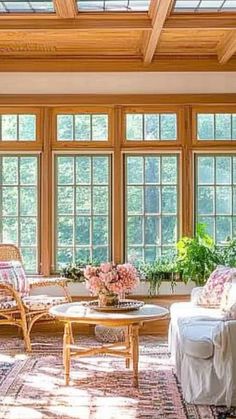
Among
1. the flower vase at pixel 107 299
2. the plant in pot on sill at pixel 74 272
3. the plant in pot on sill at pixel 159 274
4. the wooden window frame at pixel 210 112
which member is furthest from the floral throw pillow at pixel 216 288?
the wooden window frame at pixel 210 112

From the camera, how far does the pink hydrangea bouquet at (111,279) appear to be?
541 centimetres

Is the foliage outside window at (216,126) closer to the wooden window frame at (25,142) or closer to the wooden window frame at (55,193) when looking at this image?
the wooden window frame at (55,193)

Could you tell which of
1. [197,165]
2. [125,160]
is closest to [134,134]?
[125,160]

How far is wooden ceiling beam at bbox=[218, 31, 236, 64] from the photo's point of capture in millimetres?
6799

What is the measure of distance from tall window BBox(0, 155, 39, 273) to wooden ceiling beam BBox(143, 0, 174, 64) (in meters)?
1.82

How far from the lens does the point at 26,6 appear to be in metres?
5.81

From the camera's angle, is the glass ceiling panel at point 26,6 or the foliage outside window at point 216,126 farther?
the foliage outside window at point 216,126

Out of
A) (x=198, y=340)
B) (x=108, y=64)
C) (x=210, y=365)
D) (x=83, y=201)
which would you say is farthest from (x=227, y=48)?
(x=210, y=365)

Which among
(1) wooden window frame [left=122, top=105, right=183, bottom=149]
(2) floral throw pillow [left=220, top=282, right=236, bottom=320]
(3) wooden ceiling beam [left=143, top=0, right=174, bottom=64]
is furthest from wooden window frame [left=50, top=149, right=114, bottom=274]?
(2) floral throw pillow [left=220, top=282, right=236, bottom=320]

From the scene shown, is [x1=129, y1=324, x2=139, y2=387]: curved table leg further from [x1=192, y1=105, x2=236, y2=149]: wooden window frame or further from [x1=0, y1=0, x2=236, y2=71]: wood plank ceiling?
[x1=192, y1=105, x2=236, y2=149]: wooden window frame

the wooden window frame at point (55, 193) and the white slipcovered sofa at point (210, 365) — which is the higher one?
the wooden window frame at point (55, 193)

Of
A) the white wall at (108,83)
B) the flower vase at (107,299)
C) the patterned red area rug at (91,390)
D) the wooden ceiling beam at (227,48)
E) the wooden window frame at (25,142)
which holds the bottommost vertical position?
the patterned red area rug at (91,390)

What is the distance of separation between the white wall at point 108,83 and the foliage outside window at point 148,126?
284 millimetres

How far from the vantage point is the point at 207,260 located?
736 cm
